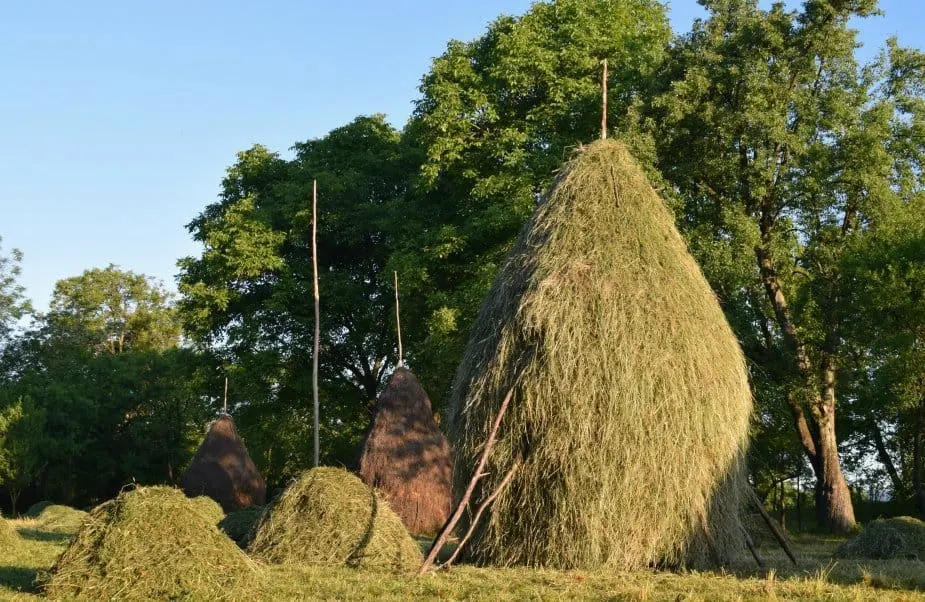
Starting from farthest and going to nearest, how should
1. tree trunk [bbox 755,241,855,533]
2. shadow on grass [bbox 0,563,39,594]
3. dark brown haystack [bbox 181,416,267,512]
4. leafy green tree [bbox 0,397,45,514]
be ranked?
leafy green tree [bbox 0,397,45,514] < dark brown haystack [bbox 181,416,267,512] < tree trunk [bbox 755,241,855,533] < shadow on grass [bbox 0,563,39,594]

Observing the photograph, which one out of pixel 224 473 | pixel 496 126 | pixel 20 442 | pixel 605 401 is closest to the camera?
pixel 605 401

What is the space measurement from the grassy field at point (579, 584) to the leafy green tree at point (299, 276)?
63.2 feet

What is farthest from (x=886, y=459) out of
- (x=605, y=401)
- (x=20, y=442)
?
(x=20, y=442)

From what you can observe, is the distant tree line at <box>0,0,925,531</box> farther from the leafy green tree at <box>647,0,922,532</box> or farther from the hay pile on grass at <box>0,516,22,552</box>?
the hay pile on grass at <box>0,516,22,552</box>

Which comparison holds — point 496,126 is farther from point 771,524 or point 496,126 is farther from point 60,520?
point 771,524

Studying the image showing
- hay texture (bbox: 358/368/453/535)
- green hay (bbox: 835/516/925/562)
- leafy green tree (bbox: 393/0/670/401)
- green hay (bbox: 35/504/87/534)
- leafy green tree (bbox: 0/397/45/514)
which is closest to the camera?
green hay (bbox: 835/516/925/562)

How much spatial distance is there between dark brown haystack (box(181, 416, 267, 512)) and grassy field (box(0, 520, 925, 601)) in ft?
43.2

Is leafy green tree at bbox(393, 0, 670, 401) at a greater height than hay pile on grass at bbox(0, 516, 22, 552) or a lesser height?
greater

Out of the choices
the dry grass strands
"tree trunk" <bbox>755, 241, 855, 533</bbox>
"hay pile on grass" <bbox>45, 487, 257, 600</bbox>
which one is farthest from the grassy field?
"tree trunk" <bbox>755, 241, 855, 533</bbox>

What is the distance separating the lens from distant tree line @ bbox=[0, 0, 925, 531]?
956 inches

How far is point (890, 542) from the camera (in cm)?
1534

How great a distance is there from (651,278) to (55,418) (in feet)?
115

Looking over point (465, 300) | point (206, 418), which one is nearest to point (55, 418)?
point (206, 418)

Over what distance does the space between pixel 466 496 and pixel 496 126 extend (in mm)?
19591
